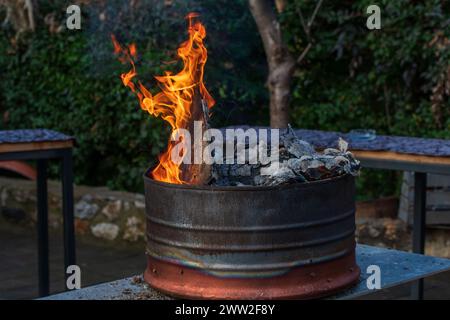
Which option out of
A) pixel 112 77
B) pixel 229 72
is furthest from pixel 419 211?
pixel 112 77

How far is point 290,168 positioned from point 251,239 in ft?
1.20

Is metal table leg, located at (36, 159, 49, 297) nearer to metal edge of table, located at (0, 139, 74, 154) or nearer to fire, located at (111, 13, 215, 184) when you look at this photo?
metal edge of table, located at (0, 139, 74, 154)

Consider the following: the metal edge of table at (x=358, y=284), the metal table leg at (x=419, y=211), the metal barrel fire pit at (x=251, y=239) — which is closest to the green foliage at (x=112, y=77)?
the metal table leg at (x=419, y=211)

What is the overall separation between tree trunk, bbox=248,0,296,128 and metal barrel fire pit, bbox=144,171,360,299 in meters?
3.17

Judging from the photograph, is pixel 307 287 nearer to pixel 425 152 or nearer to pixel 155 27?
pixel 425 152

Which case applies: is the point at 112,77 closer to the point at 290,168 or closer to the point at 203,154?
the point at 203,154

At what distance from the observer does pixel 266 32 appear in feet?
22.0

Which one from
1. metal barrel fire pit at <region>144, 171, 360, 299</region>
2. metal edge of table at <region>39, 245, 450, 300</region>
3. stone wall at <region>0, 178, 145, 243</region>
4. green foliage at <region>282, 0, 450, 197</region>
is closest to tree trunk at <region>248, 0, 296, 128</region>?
green foliage at <region>282, 0, 450, 197</region>

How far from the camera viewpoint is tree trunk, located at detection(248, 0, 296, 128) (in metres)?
6.68

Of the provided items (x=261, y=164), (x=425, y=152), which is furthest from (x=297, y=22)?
(x=261, y=164)

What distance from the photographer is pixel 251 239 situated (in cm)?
341
